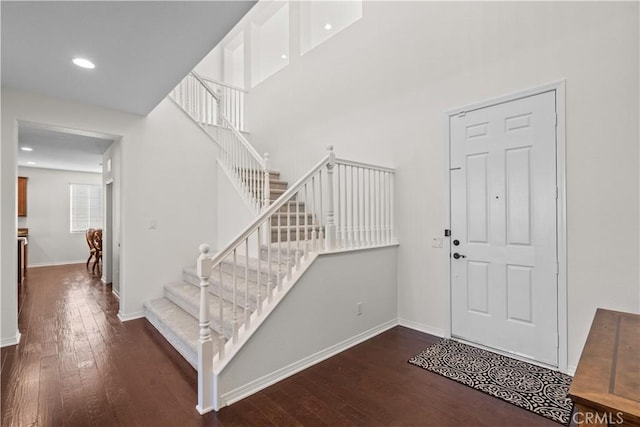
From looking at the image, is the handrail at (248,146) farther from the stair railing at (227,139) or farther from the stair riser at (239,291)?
the stair riser at (239,291)

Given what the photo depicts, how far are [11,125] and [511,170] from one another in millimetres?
5124

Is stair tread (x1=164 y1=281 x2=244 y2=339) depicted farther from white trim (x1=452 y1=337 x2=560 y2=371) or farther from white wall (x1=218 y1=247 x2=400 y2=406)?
white trim (x1=452 y1=337 x2=560 y2=371)

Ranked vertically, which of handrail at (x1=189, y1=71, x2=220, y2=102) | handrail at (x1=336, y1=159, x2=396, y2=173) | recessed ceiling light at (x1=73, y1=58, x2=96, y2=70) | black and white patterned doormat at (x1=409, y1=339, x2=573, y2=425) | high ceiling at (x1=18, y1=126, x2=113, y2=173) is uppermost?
handrail at (x1=189, y1=71, x2=220, y2=102)

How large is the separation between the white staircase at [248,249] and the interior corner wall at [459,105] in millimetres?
495

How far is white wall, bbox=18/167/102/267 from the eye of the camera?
25.7 feet

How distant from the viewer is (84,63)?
2688mm

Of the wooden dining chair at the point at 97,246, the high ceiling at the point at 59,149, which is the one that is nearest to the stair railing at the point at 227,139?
the high ceiling at the point at 59,149

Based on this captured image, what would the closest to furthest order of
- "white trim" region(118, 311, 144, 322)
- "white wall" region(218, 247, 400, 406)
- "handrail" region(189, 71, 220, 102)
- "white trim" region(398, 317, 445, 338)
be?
1. "white wall" region(218, 247, 400, 406)
2. "white trim" region(398, 317, 445, 338)
3. "white trim" region(118, 311, 144, 322)
4. "handrail" region(189, 71, 220, 102)

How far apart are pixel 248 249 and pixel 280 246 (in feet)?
1.30

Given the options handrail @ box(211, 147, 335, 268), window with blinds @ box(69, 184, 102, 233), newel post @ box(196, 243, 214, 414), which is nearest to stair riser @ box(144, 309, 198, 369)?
newel post @ box(196, 243, 214, 414)

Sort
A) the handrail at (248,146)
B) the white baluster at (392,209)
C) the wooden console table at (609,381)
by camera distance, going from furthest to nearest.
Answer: the handrail at (248,146) → the white baluster at (392,209) → the wooden console table at (609,381)

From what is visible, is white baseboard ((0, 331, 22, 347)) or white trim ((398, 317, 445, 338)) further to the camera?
white trim ((398, 317, 445, 338))

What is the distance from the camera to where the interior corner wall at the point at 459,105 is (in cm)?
229

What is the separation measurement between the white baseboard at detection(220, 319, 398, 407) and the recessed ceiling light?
119 inches
